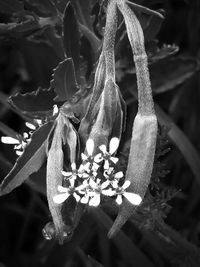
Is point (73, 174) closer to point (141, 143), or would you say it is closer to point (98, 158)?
point (98, 158)

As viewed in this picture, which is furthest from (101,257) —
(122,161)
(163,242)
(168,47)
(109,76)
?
(109,76)

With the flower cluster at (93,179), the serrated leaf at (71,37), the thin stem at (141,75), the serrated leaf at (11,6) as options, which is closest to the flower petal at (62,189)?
the flower cluster at (93,179)

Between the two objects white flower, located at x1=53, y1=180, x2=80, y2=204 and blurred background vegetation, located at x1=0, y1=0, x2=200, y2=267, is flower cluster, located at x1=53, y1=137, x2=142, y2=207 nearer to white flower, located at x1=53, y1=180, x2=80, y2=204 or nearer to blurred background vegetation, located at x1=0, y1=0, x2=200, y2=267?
white flower, located at x1=53, y1=180, x2=80, y2=204

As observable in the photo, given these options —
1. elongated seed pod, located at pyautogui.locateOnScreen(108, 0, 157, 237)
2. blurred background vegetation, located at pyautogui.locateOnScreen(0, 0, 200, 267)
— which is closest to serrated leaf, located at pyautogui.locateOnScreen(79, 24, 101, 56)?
blurred background vegetation, located at pyautogui.locateOnScreen(0, 0, 200, 267)

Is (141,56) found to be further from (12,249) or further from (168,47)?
(12,249)

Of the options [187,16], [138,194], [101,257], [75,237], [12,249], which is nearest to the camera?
[138,194]
